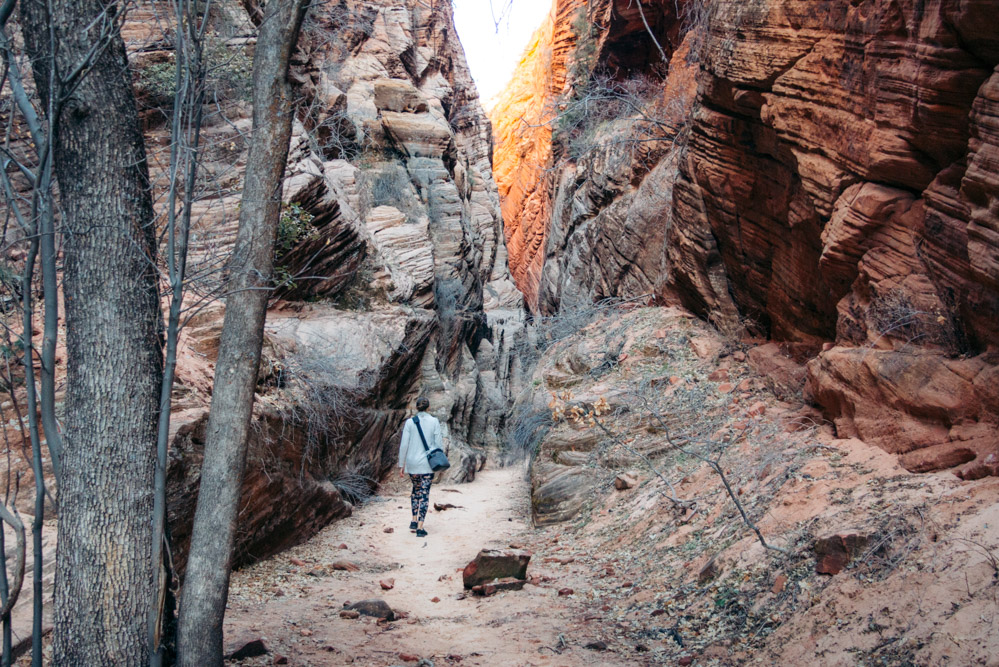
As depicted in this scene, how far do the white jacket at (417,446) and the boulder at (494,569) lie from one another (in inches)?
79.4

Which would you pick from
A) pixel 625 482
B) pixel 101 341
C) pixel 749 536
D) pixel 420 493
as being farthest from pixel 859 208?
pixel 101 341

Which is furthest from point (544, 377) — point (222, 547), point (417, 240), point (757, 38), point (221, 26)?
point (222, 547)

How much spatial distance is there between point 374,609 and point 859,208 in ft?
17.0

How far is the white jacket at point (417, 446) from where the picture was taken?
798 centimetres

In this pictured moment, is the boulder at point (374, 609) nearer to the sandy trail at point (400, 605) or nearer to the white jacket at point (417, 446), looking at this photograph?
the sandy trail at point (400, 605)

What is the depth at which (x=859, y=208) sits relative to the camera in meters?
5.75

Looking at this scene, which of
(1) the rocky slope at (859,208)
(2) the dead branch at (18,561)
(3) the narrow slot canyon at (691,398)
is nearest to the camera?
(2) the dead branch at (18,561)

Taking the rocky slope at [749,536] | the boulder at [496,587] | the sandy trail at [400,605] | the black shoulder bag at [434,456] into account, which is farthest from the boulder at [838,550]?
the black shoulder bag at [434,456]

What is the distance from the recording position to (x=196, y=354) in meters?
7.33

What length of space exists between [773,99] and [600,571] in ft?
16.4

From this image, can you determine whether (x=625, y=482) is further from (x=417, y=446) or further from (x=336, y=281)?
(x=336, y=281)

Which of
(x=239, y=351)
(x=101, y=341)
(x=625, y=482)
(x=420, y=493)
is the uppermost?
(x=101, y=341)

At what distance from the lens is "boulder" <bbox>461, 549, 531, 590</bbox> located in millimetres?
6062

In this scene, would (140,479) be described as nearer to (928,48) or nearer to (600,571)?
(600,571)
